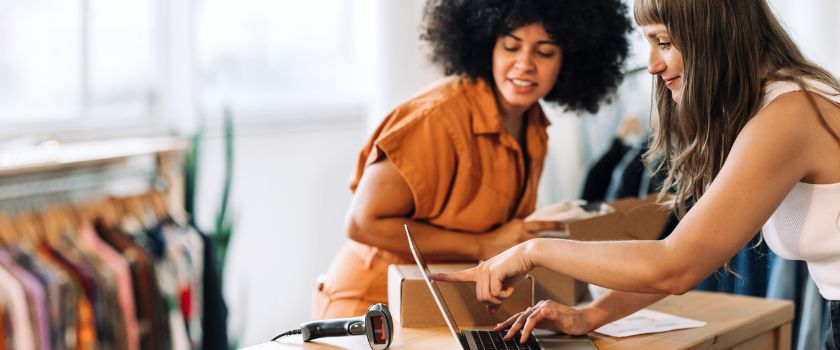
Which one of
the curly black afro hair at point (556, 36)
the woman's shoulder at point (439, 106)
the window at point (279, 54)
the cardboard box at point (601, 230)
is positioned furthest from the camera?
the window at point (279, 54)

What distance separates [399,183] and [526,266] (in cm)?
56

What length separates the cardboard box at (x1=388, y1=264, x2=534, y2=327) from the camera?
1.90m

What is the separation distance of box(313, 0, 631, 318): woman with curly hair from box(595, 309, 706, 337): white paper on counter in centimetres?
30

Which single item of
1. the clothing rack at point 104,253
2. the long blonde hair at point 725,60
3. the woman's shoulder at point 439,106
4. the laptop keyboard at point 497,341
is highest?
the long blonde hair at point 725,60

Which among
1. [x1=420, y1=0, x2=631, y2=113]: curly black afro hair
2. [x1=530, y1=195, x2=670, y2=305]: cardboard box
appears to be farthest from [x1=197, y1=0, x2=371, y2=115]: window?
[x1=530, y1=195, x2=670, y2=305]: cardboard box

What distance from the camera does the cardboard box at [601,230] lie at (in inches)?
82.1

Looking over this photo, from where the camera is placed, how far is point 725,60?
1.59 meters

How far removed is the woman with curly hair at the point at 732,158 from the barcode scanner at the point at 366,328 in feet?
0.58

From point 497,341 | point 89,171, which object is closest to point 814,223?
point 497,341

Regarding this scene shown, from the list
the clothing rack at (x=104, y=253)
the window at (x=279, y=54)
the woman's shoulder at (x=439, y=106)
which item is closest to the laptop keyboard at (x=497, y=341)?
the woman's shoulder at (x=439, y=106)

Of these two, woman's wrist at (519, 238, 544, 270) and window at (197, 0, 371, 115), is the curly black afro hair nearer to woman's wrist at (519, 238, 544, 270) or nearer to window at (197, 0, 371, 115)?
woman's wrist at (519, 238, 544, 270)

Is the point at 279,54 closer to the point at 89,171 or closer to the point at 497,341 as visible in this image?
the point at 89,171

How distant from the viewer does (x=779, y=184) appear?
1.51 m

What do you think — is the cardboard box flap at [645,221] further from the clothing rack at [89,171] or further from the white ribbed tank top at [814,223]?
the clothing rack at [89,171]
